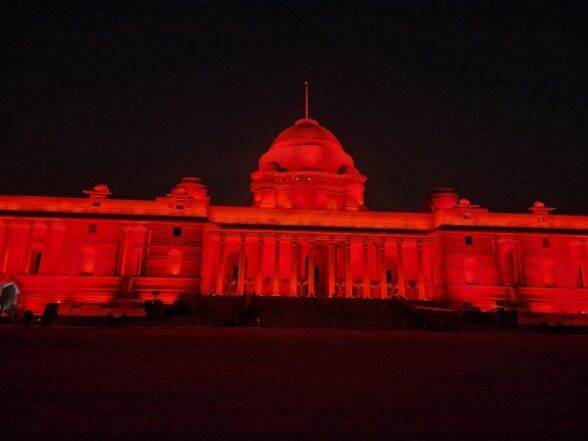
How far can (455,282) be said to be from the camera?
157 ft

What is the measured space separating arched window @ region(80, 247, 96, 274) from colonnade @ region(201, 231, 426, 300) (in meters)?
10.7

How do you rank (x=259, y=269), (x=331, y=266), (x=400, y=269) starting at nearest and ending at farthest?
(x=259, y=269) → (x=331, y=266) → (x=400, y=269)

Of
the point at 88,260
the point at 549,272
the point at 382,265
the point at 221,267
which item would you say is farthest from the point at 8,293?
the point at 549,272

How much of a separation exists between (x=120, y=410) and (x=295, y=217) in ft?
143

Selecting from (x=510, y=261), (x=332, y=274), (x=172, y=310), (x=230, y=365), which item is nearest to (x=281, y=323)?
(x=172, y=310)

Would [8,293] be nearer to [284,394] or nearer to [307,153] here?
[307,153]

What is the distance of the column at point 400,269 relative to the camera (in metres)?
49.1

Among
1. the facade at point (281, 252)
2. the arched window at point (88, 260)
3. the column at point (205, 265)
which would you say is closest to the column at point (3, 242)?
the facade at point (281, 252)

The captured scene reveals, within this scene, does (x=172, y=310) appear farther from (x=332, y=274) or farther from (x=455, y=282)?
(x=455, y=282)

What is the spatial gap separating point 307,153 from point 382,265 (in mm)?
17759

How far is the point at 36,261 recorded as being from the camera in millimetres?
48188

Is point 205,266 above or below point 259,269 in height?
above

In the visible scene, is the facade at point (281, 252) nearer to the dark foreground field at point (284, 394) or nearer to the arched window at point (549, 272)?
the arched window at point (549, 272)

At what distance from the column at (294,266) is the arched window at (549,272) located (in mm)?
25138
